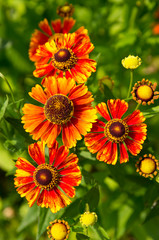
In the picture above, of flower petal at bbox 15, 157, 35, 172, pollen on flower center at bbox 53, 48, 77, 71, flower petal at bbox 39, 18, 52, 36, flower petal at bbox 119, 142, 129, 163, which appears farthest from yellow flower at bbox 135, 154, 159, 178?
flower petal at bbox 39, 18, 52, 36

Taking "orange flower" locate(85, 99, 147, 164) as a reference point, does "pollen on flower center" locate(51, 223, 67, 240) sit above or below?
below

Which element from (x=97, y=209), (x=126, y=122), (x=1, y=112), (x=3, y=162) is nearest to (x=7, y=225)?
(x=3, y=162)

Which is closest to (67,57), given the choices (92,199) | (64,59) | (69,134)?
(64,59)

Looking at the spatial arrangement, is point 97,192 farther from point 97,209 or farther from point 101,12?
point 101,12

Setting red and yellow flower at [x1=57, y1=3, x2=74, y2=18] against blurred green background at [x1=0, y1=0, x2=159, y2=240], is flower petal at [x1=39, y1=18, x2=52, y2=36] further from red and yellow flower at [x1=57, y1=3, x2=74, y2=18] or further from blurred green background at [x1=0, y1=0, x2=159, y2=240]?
blurred green background at [x1=0, y1=0, x2=159, y2=240]

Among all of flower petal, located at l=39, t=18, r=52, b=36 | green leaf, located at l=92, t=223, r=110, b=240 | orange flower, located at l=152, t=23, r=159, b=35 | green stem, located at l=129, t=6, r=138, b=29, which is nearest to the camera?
green leaf, located at l=92, t=223, r=110, b=240
